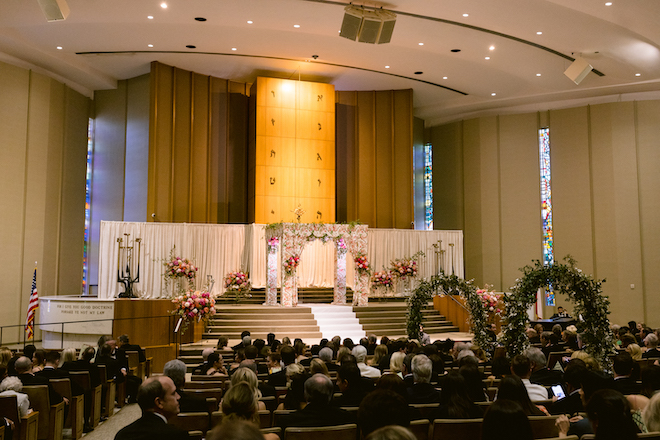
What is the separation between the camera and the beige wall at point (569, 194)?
18.8 metres

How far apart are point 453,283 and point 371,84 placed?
11.4 meters

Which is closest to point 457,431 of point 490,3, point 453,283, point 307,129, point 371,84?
point 453,283

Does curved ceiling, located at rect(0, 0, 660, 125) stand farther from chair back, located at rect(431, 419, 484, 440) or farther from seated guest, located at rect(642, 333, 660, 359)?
chair back, located at rect(431, 419, 484, 440)

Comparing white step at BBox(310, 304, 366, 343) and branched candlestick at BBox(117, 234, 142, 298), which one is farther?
branched candlestick at BBox(117, 234, 142, 298)

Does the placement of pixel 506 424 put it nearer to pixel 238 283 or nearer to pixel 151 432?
pixel 151 432

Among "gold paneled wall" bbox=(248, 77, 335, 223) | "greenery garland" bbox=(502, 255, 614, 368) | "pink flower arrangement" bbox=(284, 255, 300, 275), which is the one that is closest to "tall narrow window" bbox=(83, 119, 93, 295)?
"gold paneled wall" bbox=(248, 77, 335, 223)

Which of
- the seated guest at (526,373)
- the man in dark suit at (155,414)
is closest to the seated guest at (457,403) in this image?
the seated guest at (526,373)

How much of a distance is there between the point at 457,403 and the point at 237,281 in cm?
1400

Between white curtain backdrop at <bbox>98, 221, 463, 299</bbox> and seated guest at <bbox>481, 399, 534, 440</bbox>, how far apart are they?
15.6 m

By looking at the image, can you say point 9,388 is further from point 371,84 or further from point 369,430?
point 371,84

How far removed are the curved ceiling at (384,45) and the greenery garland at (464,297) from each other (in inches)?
270

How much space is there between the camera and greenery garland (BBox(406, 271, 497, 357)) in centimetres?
1068

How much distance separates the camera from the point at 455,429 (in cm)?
384

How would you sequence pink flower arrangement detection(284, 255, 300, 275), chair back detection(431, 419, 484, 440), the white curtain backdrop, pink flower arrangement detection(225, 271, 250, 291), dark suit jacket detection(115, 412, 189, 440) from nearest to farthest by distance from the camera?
dark suit jacket detection(115, 412, 189, 440), chair back detection(431, 419, 484, 440), pink flower arrangement detection(284, 255, 300, 275), the white curtain backdrop, pink flower arrangement detection(225, 271, 250, 291)
